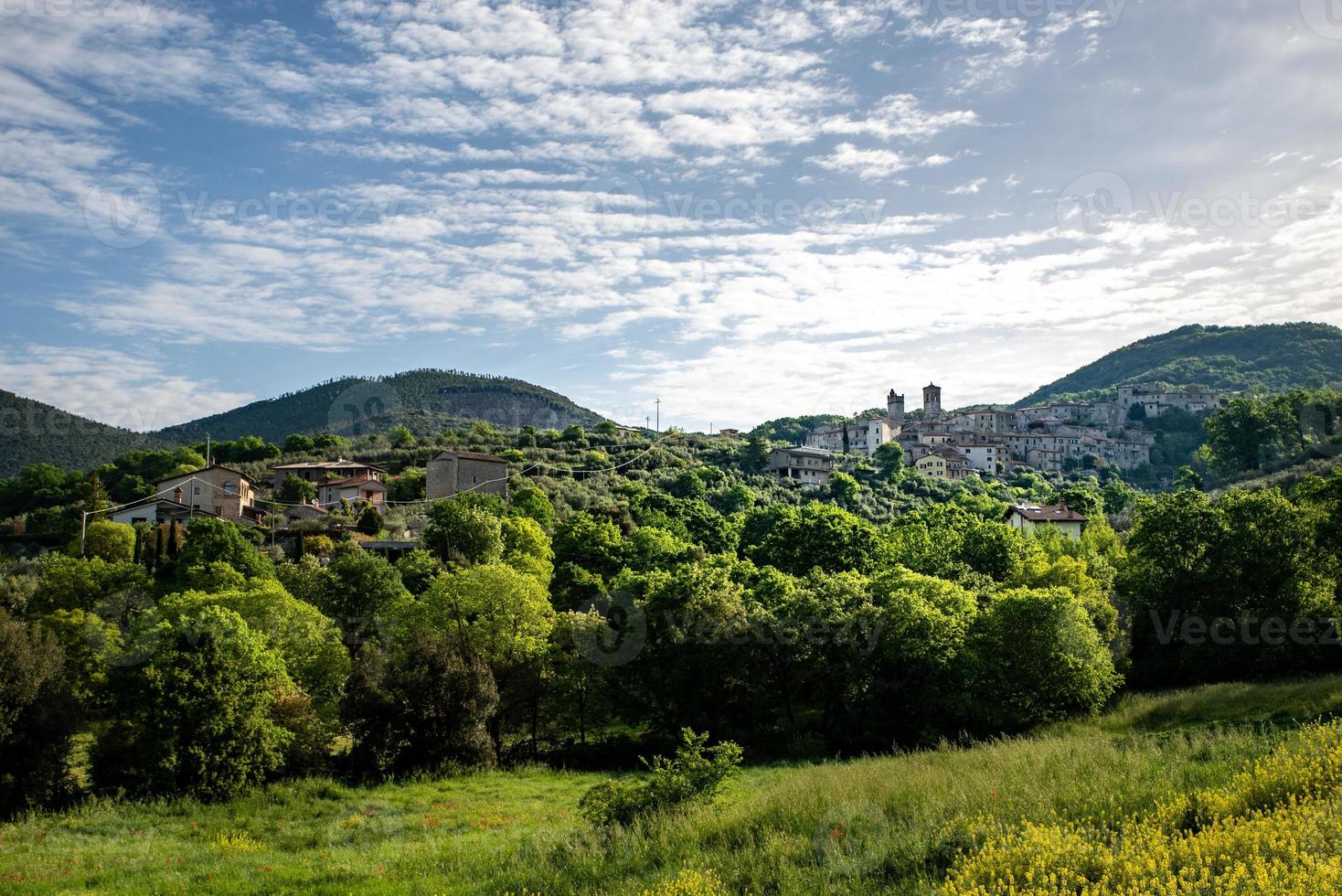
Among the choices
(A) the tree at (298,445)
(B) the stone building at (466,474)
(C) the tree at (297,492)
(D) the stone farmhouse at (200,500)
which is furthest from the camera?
(A) the tree at (298,445)

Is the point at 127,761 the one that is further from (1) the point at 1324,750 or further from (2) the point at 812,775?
(1) the point at 1324,750

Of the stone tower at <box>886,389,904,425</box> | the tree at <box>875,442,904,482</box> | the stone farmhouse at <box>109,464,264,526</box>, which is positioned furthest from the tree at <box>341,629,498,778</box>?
the stone tower at <box>886,389,904,425</box>

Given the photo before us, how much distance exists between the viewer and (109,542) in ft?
147

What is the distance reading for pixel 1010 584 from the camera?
3759cm

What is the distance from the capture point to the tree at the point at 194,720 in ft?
71.4

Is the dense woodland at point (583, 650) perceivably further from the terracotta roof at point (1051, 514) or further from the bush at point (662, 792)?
the terracotta roof at point (1051, 514)

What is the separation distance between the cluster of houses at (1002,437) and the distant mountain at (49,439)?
76.3 meters

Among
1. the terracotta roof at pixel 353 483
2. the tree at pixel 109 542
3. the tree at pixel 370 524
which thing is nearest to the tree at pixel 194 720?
the tree at pixel 109 542

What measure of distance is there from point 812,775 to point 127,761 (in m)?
18.6

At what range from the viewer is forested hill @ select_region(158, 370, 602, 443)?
384ft

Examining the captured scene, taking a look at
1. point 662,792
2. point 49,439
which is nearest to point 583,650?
point 662,792

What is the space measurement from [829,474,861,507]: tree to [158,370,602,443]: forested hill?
6316cm

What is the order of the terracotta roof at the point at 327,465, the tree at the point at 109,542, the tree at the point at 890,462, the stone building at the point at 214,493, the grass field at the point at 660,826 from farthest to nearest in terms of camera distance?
1. the tree at the point at 890,462
2. the terracotta roof at the point at 327,465
3. the stone building at the point at 214,493
4. the tree at the point at 109,542
5. the grass field at the point at 660,826

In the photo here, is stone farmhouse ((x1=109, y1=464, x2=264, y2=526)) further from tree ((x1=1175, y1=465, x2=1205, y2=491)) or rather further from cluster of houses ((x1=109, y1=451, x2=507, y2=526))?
tree ((x1=1175, y1=465, x2=1205, y2=491))
